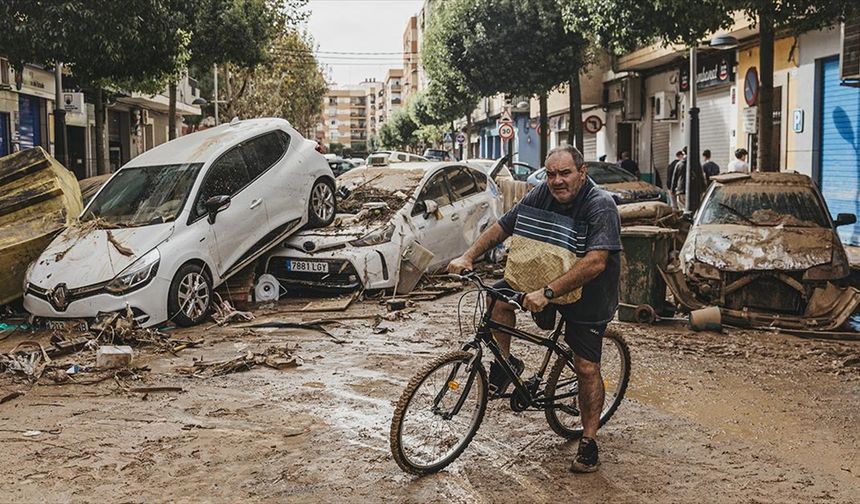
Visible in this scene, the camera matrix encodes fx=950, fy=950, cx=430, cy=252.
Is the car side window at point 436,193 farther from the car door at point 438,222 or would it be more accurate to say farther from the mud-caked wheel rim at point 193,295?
the mud-caked wheel rim at point 193,295

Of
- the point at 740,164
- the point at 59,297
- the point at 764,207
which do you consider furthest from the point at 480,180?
the point at 740,164

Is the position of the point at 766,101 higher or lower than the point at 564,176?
higher

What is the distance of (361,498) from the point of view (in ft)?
15.4

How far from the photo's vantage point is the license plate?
11.2m

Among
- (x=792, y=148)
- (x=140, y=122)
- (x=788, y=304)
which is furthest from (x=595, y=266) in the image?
(x=140, y=122)

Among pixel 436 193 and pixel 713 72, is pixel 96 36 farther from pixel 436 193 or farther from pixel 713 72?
pixel 713 72

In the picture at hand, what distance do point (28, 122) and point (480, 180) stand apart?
17.9 meters

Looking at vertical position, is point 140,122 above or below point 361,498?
above

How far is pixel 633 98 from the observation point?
3300cm

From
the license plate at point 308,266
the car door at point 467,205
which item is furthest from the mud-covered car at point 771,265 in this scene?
the license plate at point 308,266

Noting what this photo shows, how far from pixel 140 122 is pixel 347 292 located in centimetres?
3444

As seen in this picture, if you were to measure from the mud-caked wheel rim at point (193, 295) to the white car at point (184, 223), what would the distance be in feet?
0.03

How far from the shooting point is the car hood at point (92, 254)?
923cm

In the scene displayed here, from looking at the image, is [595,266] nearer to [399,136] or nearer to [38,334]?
[38,334]
